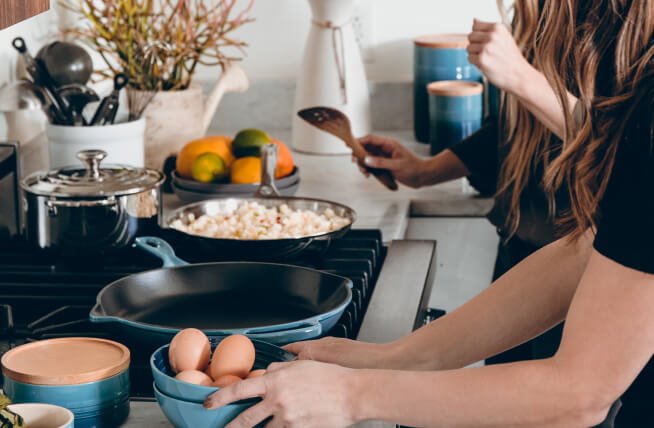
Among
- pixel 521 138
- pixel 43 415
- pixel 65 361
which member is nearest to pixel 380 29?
pixel 521 138

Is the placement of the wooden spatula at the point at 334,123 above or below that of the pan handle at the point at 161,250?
above

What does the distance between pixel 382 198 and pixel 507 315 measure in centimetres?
96

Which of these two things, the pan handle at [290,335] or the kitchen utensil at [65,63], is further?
the kitchen utensil at [65,63]

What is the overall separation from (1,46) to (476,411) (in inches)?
54.7

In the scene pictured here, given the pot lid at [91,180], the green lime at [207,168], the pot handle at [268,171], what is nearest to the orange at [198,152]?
the green lime at [207,168]

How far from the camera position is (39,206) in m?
1.57

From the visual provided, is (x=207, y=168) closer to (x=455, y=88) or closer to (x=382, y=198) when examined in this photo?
(x=382, y=198)

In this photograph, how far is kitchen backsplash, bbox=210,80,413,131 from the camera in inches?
112

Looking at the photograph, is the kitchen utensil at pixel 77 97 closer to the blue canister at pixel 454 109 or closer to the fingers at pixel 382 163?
the fingers at pixel 382 163

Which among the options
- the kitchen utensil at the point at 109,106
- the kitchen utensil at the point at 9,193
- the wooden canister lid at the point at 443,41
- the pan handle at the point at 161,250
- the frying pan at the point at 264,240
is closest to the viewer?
the pan handle at the point at 161,250

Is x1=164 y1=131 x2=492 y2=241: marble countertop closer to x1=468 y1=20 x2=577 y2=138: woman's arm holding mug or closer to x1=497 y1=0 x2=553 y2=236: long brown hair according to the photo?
x1=497 y1=0 x2=553 y2=236: long brown hair

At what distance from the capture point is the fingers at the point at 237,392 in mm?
1010

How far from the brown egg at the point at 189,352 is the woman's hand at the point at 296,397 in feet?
0.22

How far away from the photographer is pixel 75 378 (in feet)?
3.44
